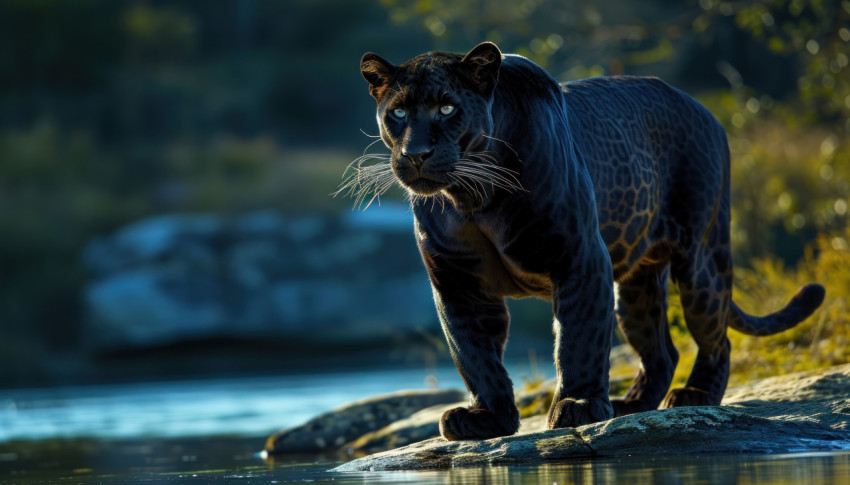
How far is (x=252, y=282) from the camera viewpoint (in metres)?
26.8

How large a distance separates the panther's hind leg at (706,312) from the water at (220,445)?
1811 millimetres

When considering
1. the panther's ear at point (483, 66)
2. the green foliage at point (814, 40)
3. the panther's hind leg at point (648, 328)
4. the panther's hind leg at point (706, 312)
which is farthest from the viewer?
the green foliage at point (814, 40)

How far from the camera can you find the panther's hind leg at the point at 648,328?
7.30m

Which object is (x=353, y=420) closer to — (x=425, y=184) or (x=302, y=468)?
(x=302, y=468)

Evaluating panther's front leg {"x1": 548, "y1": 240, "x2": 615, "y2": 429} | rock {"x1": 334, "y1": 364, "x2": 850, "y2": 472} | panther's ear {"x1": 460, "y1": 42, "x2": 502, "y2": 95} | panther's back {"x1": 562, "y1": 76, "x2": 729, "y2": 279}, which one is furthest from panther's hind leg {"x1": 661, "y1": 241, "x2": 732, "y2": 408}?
panther's ear {"x1": 460, "y1": 42, "x2": 502, "y2": 95}

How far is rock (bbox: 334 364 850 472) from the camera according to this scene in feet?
18.1

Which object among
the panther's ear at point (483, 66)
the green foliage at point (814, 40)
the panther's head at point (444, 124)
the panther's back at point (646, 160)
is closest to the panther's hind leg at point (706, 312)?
the panther's back at point (646, 160)

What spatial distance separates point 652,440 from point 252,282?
2172 cm

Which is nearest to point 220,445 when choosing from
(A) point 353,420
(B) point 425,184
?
(A) point 353,420

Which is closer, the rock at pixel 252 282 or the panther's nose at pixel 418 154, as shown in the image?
the panther's nose at pixel 418 154

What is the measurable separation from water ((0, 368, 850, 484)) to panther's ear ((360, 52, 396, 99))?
1.73m

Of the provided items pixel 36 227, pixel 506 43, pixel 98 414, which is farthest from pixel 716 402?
pixel 506 43

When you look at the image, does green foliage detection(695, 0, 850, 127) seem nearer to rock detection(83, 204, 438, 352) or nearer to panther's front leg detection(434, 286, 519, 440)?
panther's front leg detection(434, 286, 519, 440)

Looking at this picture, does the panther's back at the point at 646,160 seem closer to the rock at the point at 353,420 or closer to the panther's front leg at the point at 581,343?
the panther's front leg at the point at 581,343
